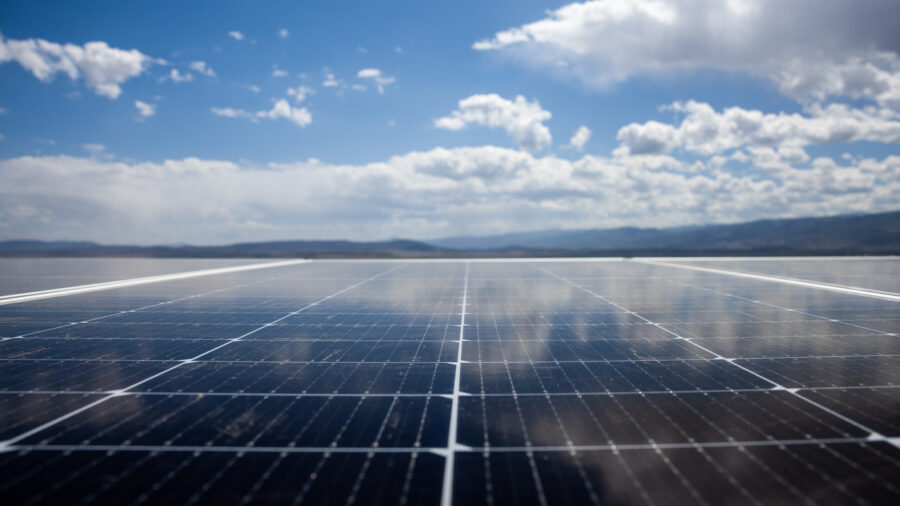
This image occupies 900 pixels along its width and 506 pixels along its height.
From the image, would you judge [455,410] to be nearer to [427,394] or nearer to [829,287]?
[427,394]

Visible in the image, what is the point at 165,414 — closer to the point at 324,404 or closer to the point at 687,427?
the point at 324,404

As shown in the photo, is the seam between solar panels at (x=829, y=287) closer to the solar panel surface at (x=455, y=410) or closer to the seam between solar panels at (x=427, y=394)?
the solar panel surface at (x=455, y=410)

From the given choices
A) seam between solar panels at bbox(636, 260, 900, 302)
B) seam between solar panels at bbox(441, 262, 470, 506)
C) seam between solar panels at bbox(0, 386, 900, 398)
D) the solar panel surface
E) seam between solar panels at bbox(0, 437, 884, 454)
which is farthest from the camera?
seam between solar panels at bbox(636, 260, 900, 302)

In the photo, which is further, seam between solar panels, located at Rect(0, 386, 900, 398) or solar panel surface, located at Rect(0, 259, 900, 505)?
seam between solar panels, located at Rect(0, 386, 900, 398)

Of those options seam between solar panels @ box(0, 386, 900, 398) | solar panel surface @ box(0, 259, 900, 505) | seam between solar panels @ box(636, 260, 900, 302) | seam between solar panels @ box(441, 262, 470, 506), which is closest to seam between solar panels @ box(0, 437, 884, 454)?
solar panel surface @ box(0, 259, 900, 505)

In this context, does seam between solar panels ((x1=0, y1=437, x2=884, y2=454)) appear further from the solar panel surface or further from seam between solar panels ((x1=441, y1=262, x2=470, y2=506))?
seam between solar panels ((x1=441, y1=262, x2=470, y2=506))

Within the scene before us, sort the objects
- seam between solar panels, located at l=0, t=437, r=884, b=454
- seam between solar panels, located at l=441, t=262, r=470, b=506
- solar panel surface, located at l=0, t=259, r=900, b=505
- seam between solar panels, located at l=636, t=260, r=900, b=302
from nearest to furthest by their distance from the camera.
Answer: seam between solar panels, located at l=441, t=262, r=470, b=506 < solar panel surface, located at l=0, t=259, r=900, b=505 < seam between solar panels, located at l=0, t=437, r=884, b=454 < seam between solar panels, located at l=636, t=260, r=900, b=302

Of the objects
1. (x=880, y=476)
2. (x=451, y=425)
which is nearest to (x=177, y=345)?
(x=451, y=425)

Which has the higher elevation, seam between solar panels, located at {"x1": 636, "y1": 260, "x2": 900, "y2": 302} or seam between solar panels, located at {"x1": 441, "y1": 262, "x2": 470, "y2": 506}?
seam between solar panels, located at {"x1": 636, "y1": 260, "x2": 900, "y2": 302}
